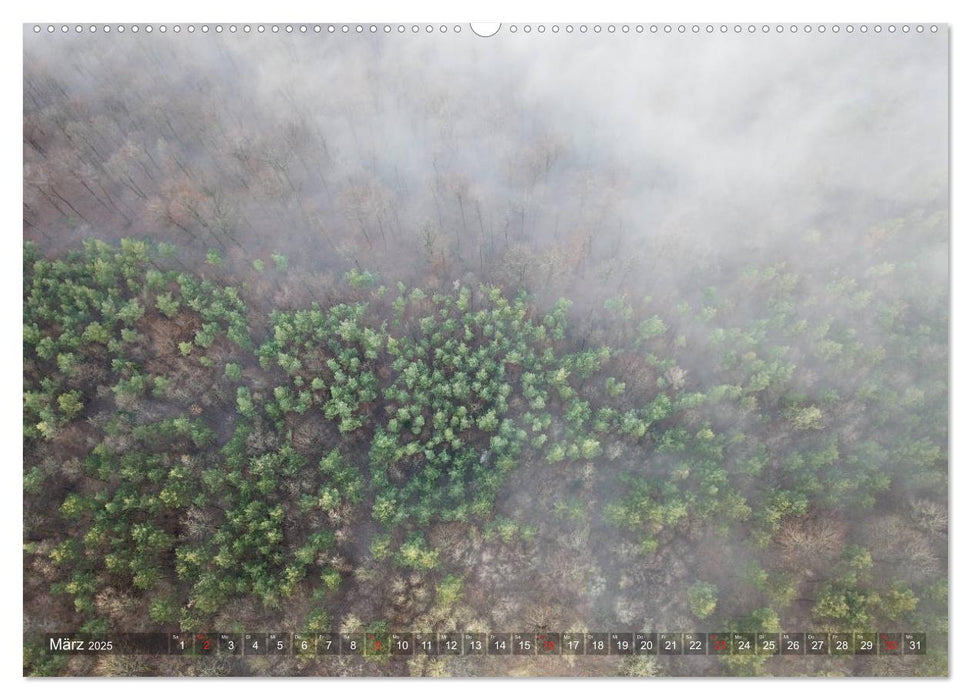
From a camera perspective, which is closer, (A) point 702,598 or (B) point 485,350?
(A) point 702,598

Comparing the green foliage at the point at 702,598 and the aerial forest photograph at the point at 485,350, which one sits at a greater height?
the aerial forest photograph at the point at 485,350

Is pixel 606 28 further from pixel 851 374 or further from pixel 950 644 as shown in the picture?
pixel 950 644

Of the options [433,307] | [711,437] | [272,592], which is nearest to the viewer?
[272,592]

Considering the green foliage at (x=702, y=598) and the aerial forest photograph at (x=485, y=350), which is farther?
the green foliage at (x=702, y=598)

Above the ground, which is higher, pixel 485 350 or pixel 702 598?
pixel 485 350

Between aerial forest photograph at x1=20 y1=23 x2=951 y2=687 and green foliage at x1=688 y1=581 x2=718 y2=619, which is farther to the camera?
green foliage at x1=688 y1=581 x2=718 y2=619

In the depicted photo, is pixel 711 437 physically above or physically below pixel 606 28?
below

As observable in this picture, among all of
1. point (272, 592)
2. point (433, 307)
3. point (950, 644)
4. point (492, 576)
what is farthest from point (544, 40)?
point (950, 644)

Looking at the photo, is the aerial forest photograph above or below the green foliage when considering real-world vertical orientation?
above
